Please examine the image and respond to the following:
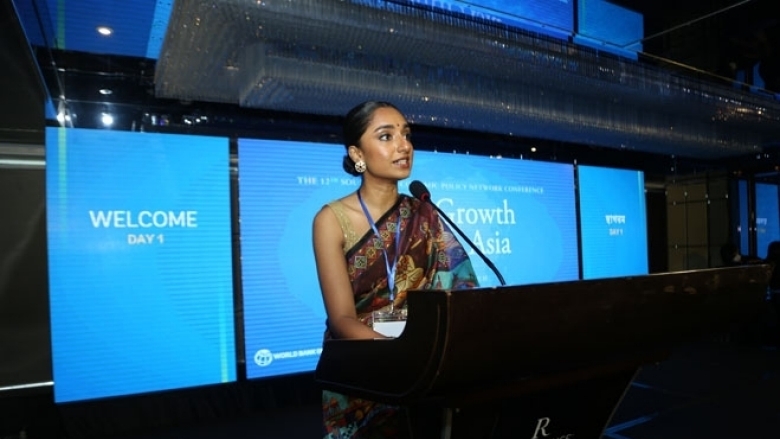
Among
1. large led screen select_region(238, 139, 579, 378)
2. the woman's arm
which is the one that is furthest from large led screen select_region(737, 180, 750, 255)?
the woman's arm

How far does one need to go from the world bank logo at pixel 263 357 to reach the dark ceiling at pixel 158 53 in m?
1.41

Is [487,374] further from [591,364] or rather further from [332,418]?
[332,418]

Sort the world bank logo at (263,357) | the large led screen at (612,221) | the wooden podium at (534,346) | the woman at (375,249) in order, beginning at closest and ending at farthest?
the wooden podium at (534,346)
the woman at (375,249)
the world bank logo at (263,357)
the large led screen at (612,221)

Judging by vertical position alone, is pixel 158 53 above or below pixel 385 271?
above

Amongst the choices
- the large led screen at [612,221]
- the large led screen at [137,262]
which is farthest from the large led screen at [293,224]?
the large led screen at [612,221]

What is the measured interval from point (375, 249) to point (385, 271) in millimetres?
50

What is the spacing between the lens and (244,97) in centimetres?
254

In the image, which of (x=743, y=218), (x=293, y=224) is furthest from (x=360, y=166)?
(x=743, y=218)

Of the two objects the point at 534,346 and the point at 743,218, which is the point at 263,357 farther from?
the point at 743,218

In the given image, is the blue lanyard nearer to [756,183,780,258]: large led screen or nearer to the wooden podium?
the wooden podium

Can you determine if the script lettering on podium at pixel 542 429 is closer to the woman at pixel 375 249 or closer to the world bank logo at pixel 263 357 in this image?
the woman at pixel 375 249

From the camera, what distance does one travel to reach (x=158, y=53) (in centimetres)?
252

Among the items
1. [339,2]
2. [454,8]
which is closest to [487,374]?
[339,2]

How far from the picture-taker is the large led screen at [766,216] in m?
5.59
